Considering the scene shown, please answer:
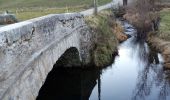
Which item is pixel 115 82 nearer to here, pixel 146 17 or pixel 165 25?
pixel 146 17

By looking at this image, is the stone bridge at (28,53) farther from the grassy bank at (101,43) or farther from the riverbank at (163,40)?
the riverbank at (163,40)

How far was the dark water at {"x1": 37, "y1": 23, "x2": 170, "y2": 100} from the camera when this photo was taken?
20125mm

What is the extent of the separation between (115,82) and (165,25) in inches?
725

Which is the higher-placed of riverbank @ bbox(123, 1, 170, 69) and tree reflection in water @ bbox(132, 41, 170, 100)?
riverbank @ bbox(123, 1, 170, 69)

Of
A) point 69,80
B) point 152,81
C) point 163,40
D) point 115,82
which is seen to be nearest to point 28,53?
point 115,82

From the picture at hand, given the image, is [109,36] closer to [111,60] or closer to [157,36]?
[111,60]

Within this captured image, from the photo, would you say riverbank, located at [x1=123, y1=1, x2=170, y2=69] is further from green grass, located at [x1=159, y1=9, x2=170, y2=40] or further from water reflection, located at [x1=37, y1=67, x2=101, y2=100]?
water reflection, located at [x1=37, y1=67, x2=101, y2=100]

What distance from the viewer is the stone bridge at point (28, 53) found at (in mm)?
8609

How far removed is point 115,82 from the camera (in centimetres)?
2216

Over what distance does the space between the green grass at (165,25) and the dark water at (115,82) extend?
5294 millimetres

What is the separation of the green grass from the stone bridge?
18.0 m

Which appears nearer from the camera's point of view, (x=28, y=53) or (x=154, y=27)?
(x=28, y=53)

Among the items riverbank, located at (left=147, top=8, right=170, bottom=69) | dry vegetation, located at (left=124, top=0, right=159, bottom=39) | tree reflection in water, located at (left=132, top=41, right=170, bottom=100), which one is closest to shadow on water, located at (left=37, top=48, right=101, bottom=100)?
tree reflection in water, located at (left=132, top=41, right=170, bottom=100)

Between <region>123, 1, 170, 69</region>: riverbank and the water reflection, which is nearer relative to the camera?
the water reflection
